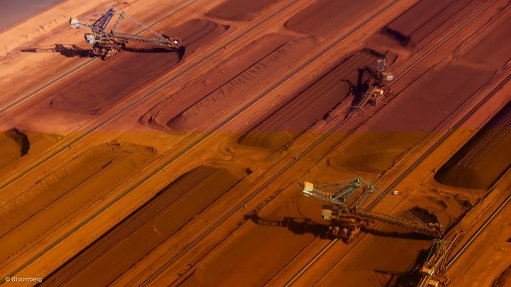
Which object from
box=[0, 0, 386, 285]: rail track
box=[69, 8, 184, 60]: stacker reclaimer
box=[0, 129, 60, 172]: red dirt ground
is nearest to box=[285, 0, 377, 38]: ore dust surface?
box=[0, 0, 386, 285]: rail track

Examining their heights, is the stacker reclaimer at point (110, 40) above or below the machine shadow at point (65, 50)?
below

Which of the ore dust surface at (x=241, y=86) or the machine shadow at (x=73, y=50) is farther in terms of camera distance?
the machine shadow at (x=73, y=50)

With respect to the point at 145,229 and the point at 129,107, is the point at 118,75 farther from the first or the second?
the point at 145,229

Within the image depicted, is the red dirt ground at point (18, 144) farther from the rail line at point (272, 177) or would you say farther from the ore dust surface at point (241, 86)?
the rail line at point (272, 177)

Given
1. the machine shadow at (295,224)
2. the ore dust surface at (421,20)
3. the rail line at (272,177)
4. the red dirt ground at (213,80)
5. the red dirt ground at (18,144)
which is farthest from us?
the ore dust surface at (421,20)

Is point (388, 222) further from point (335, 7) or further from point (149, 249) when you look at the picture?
point (335, 7)

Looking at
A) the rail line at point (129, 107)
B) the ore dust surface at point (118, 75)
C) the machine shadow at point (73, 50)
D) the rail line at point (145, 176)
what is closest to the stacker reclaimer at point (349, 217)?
the rail line at point (145, 176)
